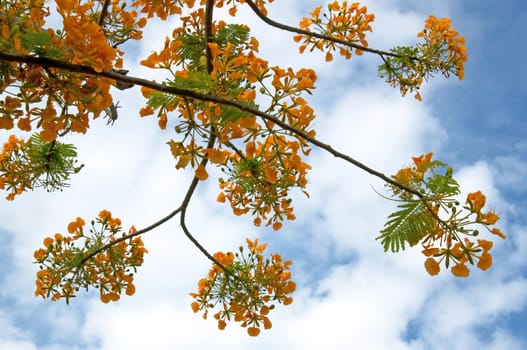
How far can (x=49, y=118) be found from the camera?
1973mm

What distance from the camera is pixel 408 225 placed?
2.14m

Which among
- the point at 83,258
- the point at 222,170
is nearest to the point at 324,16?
the point at 222,170

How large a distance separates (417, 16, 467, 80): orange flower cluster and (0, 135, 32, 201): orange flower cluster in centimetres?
363

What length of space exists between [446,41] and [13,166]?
3949mm

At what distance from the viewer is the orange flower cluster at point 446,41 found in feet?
15.4

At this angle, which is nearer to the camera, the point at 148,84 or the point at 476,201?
the point at 148,84

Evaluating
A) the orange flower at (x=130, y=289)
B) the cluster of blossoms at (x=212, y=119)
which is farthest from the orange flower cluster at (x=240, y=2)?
the orange flower at (x=130, y=289)

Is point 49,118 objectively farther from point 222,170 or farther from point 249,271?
point 249,271

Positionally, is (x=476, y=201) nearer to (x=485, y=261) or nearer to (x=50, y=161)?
(x=485, y=261)

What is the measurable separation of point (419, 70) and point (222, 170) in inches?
82.9

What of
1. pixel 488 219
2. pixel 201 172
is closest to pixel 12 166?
pixel 201 172

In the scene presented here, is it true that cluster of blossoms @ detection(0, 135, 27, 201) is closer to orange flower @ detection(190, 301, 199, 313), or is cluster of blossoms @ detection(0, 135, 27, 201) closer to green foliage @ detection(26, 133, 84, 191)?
green foliage @ detection(26, 133, 84, 191)

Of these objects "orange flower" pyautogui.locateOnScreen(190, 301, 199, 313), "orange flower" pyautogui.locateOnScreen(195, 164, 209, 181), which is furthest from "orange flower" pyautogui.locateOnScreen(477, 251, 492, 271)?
"orange flower" pyautogui.locateOnScreen(190, 301, 199, 313)

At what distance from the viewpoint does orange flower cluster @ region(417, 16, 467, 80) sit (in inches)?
184
